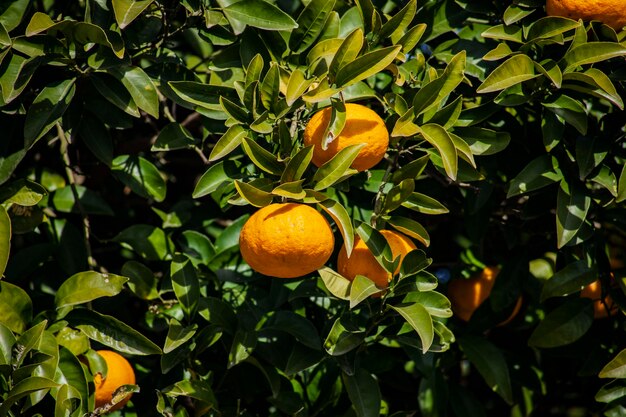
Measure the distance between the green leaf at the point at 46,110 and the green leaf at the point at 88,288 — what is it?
1.01ft

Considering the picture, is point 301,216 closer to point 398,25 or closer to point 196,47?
point 398,25

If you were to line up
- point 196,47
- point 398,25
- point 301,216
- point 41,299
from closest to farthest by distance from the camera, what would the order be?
point 301,216 → point 398,25 → point 41,299 → point 196,47

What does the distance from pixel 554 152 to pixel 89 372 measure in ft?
3.74

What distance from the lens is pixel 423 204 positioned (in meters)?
1.62

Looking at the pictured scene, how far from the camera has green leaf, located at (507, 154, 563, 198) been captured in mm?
1704

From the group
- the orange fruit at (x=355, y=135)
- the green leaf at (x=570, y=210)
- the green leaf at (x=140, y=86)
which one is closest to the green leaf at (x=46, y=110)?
the green leaf at (x=140, y=86)

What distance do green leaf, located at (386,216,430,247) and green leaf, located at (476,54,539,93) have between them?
31 centimetres

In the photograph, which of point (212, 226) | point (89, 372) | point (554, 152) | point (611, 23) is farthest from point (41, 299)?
point (611, 23)

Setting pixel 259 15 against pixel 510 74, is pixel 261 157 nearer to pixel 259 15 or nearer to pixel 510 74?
pixel 259 15

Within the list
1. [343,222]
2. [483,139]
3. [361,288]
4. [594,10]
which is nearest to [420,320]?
[361,288]

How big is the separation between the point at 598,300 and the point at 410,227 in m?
0.63

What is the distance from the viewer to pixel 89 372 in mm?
1636

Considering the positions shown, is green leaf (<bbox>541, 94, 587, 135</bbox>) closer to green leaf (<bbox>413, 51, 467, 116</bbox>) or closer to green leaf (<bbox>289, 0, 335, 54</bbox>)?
green leaf (<bbox>413, 51, 467, 116</bbox>)

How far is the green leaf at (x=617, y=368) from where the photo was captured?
1719 mm
